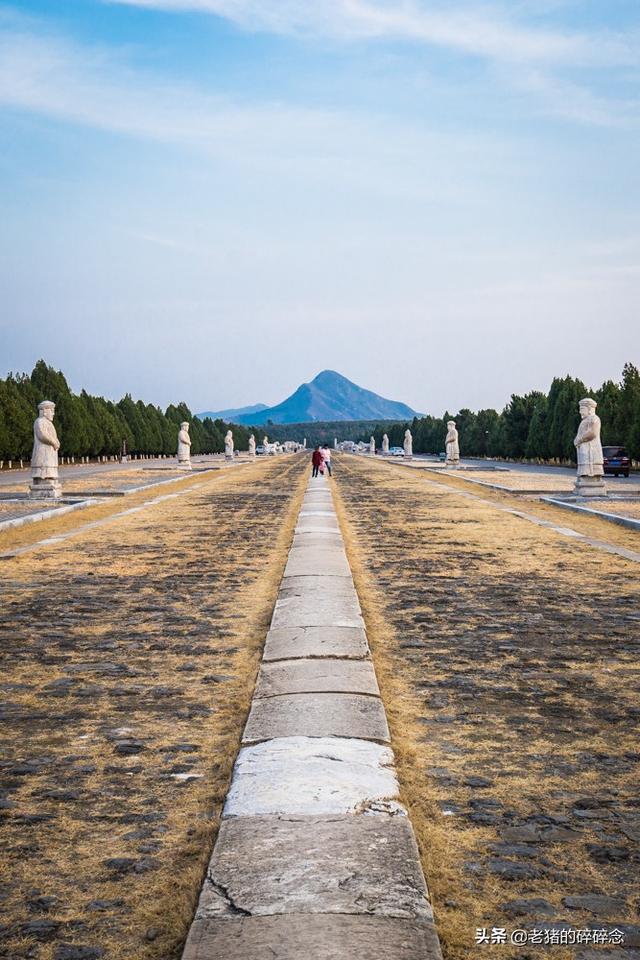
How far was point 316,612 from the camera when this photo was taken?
7258mm

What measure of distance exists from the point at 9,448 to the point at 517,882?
51.0 metres

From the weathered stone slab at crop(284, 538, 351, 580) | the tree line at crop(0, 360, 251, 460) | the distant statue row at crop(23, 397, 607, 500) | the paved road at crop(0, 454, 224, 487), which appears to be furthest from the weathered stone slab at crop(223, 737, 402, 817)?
the tree line at crop(0, 360, 251, 460)

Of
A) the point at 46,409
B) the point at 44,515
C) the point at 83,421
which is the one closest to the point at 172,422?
the point at 83,421

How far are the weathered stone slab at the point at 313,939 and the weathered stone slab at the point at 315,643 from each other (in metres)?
3.25

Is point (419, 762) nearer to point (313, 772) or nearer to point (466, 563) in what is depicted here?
point (313, 772)

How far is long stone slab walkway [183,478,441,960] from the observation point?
2447 millimetres

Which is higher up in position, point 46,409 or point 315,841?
point 46,409

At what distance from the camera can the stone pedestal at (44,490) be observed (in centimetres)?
2245

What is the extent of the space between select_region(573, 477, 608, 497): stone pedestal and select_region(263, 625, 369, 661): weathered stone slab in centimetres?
1738

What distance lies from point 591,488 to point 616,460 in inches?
713

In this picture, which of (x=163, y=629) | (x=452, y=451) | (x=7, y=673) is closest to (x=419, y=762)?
(x=7, y=673)

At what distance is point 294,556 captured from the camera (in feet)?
35.8

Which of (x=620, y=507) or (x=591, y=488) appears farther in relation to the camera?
(x=591, y=488)

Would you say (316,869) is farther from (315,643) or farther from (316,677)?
(315,643)
